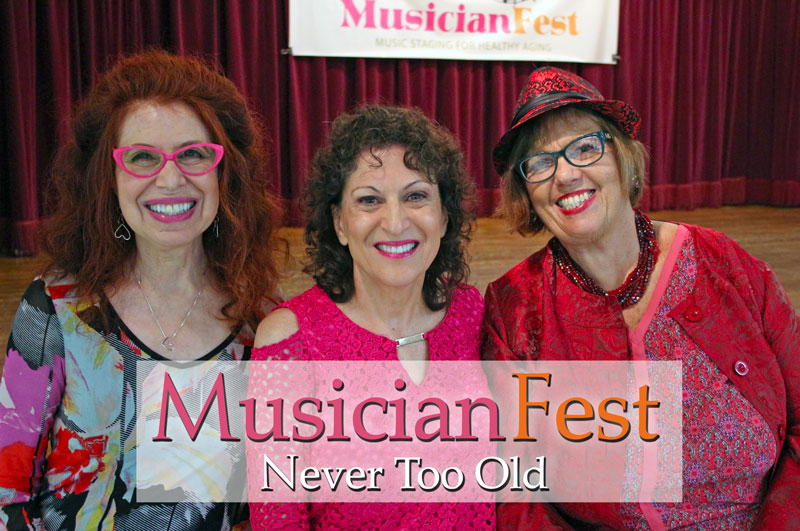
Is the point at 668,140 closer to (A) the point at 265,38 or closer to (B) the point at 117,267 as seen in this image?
(A) the point at 265,38

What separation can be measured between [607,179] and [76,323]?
1194mm

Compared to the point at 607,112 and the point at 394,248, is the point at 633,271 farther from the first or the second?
the point at 394,248

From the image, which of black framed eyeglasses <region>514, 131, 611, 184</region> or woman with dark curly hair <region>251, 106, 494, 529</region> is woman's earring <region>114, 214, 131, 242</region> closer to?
woman with dark curly hair <region>251, 106, 494, 529</region>

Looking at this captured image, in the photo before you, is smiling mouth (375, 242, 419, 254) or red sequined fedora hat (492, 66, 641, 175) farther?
red sequined fedora hat (492, 66, 641, 175)

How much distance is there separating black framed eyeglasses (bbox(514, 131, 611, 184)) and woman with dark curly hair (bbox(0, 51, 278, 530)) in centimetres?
→ 69

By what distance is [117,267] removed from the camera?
1.67 metres

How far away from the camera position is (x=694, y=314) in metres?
1.57

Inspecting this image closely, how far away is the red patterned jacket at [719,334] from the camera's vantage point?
5.06 feet

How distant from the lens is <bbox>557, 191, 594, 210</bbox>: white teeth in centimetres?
162

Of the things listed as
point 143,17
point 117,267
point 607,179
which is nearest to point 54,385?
point 117,267

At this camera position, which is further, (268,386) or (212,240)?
(212,240)

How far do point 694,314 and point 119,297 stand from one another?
4.17ft

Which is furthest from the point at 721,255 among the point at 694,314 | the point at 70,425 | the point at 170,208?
the point at 70,425

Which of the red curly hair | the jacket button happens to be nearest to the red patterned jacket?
the jacket button
